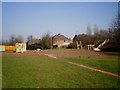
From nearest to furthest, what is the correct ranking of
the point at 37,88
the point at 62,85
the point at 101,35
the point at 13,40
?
the point at 37,88
the point at 62,85
the point at 101,35
the point at 13,40

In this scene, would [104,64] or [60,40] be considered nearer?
[104,64]

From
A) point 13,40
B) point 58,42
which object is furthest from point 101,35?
point 13,40

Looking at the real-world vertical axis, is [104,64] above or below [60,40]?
below

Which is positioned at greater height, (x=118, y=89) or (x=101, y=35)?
(x=101, y=35)

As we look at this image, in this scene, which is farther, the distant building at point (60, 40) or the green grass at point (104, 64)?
the distant building at point (60, 40)

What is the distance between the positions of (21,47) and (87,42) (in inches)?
1260

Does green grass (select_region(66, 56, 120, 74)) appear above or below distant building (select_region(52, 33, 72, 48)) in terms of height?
below

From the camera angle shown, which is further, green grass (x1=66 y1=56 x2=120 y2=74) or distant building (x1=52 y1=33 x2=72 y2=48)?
distant building (x1=52 y1=33 x2=72 y2=48)

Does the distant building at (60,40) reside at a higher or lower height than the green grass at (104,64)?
higher

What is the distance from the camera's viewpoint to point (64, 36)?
330ft

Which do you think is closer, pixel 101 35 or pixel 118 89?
pixel 118 89

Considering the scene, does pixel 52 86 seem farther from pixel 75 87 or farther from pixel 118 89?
pixel 118 89

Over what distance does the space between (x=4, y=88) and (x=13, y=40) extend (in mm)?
85376

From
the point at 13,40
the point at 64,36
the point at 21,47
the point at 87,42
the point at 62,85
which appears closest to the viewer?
the point at 62,85
